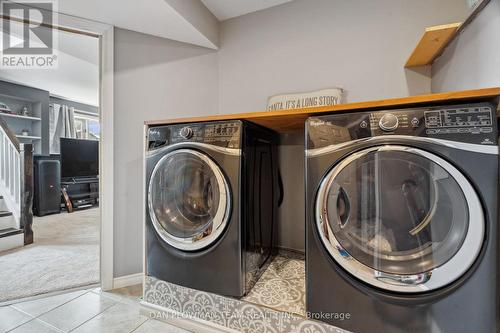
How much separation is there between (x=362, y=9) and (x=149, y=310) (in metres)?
2.58

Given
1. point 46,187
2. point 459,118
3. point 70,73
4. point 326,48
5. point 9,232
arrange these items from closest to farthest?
point 459,118 → point 326,48 → point 9,232 → point 70,73 → point 46,187

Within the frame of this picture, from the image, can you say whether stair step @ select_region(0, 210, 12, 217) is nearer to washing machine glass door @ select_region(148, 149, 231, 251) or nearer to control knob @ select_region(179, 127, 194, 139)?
washing machine glass door @ select_region(148, 149, 231, 251)

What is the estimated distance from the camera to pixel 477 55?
0.93 meters

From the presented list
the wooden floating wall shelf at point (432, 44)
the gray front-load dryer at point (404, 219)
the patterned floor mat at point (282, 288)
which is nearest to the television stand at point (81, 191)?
the patterned floor mat at point (282, 288)

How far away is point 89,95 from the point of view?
484cm

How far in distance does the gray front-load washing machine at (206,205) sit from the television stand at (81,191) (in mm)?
4389

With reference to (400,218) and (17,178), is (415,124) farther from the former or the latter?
(17,178)

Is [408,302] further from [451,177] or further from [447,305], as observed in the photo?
[451,177]

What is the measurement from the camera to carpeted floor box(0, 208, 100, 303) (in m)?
1.72

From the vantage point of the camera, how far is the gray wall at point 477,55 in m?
0.82

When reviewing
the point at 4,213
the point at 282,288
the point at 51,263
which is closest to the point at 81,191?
the point at 4,213

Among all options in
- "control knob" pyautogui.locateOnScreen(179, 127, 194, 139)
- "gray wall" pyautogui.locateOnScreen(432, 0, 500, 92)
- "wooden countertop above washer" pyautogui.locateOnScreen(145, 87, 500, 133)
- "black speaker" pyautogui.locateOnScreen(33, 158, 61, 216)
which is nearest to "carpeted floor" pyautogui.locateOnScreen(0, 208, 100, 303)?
"black speaker" pyautogui.locateOnScreen(33, 158, 61, 216)

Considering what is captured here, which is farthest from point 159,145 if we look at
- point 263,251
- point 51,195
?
point 51,195
